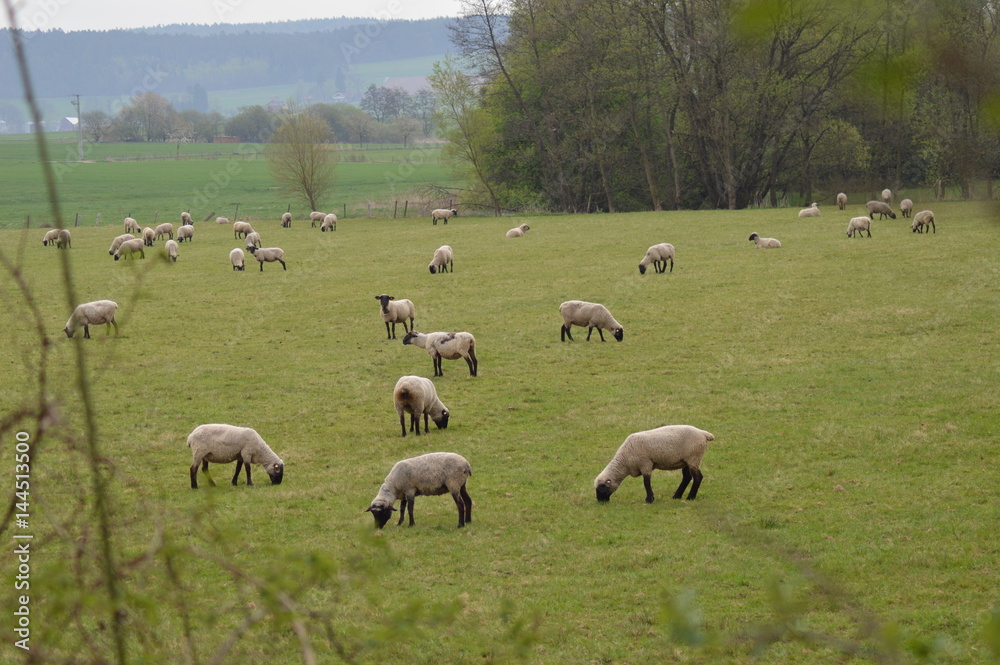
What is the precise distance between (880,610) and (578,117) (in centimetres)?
6235

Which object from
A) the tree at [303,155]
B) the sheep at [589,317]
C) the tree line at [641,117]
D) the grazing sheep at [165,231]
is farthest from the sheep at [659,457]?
the tree at [303,155]

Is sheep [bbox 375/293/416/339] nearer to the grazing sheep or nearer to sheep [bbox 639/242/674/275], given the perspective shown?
sheep [bbox 639/242/674/275]

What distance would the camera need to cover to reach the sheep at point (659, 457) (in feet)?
40.4

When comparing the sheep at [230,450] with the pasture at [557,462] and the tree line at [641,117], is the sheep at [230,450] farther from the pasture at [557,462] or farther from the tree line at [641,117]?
the tree line at [641,117]

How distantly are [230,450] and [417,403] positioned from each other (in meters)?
3.53

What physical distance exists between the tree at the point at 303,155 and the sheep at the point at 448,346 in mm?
50748

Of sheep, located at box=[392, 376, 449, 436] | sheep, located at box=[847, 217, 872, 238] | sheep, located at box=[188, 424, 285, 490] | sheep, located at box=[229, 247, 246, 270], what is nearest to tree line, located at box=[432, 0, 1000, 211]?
sheep, located at box=[847, 217, 872, 238]

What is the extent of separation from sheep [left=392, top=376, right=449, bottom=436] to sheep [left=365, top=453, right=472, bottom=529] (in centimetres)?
400

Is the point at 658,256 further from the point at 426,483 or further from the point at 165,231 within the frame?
the point at 165,231

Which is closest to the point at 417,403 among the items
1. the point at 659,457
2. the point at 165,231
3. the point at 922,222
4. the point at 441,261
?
the point at 659,457

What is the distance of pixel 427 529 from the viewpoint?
12.0m

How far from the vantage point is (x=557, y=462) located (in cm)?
1480

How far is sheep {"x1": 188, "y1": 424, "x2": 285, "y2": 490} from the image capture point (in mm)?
13695

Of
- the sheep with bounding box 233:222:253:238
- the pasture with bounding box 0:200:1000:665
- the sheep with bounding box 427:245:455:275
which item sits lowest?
the pasture with bounding box 0:200:1000:665
